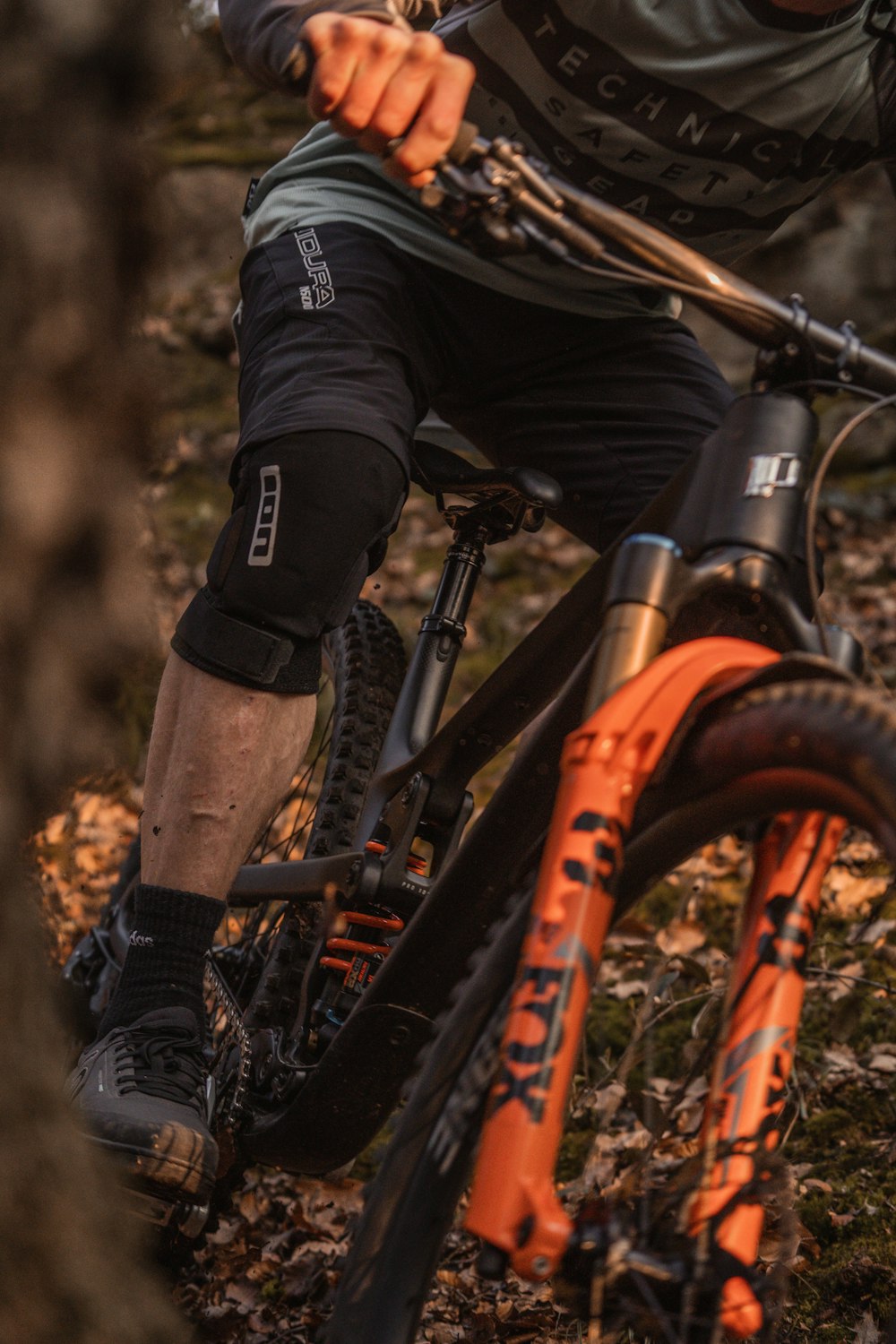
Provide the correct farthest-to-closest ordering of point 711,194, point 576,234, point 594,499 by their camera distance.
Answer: point 594,499, point 711,194, point 576,234

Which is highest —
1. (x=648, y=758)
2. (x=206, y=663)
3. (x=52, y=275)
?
(x=206, y=663)

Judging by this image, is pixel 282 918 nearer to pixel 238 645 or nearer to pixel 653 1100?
pixel 238 645

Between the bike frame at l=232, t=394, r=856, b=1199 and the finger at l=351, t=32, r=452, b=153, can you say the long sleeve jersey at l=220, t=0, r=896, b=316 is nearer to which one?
the finger at l=351, t=32, r=452, b=153

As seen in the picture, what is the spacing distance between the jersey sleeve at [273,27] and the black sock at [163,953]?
1.36 metres

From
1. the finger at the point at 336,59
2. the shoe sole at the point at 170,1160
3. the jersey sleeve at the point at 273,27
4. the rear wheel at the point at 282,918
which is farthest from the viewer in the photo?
the rear wheel at the point at 282,918

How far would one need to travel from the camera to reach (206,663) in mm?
2111

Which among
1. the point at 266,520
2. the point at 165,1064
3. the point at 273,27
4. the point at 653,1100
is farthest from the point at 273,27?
the point at 653,1100

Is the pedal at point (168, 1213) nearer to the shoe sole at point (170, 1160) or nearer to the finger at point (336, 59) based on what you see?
the shoe sole at point (170, 1160)

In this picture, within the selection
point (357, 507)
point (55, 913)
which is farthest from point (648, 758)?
point (55, 913)

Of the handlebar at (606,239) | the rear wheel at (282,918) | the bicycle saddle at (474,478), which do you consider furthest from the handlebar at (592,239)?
the rear wheel at (282,918)

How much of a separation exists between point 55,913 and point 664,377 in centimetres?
289

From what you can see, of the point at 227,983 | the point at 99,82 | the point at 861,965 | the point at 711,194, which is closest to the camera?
the point at 99,82

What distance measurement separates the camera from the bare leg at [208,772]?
7.02 ft

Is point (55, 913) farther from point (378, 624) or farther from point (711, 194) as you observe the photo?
point (711, 194)
